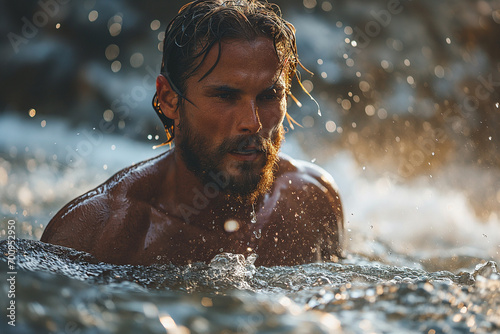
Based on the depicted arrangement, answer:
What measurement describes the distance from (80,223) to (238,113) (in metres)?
0.63

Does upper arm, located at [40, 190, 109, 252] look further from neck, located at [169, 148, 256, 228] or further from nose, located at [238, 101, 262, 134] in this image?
nose, located at [238, 101, 262, 134]

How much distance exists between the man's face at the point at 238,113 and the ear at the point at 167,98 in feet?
0.35

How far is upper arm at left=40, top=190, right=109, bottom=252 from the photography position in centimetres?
169

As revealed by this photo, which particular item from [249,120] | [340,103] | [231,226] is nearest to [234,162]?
[249,120]

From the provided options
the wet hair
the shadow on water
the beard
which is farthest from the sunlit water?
the wet hair

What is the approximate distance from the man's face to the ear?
107 millimetres

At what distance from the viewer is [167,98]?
196 centimetres

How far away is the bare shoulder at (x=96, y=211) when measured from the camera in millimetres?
1700

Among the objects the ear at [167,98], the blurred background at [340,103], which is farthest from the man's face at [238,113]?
the blurred background at [340,103]

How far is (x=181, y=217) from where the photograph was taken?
1.86 m

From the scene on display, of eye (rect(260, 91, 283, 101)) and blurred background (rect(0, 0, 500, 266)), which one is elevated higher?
blurred background (rect(0, 0, 500, 266))

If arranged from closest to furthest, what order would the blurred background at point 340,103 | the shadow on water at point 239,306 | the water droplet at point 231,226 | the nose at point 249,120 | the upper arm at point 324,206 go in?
the shadow on water at point 239,306 → the nose at point 249,120 → the water droplet at point 231,226 → the upper arm at point 324,206 → the blurred background at point 340,103

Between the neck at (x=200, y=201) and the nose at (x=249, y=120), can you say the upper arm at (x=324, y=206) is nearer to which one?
the neck at (x=200, y=201)

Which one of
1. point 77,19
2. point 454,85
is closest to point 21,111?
point 77,19
